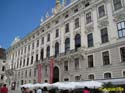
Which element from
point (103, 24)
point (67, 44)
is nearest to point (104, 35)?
point (103, 24)

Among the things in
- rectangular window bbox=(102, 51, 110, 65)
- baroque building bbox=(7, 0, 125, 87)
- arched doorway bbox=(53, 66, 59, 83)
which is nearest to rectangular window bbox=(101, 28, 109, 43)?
baroque building bbox=(7, 0, 125, 87)

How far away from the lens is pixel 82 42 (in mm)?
28312

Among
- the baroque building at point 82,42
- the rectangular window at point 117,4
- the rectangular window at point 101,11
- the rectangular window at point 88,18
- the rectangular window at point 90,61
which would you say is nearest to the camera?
the baroque building at point 82,42

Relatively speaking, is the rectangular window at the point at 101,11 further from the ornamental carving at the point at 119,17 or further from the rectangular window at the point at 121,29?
the rectangular window at the point at 121,29

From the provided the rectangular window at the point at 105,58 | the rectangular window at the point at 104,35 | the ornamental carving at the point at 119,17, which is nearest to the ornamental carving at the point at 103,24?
the rectangular window at the point at 104,35

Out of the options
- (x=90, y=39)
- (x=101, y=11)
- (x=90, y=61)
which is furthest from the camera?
(x=90, y=39)

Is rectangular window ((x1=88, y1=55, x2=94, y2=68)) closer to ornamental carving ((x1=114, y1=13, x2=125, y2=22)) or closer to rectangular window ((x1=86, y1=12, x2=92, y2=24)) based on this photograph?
rectangular window ((x1=86, y1=12, x2=92, y2=24))

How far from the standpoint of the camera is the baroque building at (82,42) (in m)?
22.8

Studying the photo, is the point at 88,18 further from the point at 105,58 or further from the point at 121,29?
the point at 105,58

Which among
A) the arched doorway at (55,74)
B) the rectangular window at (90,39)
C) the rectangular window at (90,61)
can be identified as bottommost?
the arched doorway at (55,74)

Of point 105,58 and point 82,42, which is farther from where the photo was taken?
point 82,42

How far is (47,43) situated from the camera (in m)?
38.7

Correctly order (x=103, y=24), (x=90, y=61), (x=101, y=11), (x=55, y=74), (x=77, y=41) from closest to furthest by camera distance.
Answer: (x=103, y=24)
(x=90, y=61)
(x=101, y=11)
(x=77, y=41)
(x=55, y=74)

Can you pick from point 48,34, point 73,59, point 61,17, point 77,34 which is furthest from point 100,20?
point 48,34
